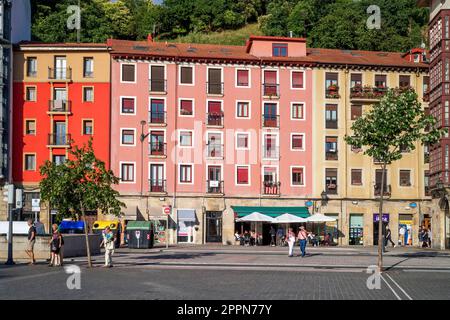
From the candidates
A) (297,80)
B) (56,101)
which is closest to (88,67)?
(56,101)

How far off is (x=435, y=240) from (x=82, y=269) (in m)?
35.1

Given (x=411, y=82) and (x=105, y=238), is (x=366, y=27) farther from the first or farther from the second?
(x=105, y=238)

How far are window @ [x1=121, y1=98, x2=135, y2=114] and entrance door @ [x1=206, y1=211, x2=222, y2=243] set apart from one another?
421 inches

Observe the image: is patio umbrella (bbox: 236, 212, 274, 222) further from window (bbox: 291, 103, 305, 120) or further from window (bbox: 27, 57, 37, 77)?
window (bbox: 27, 57, 37, 77)

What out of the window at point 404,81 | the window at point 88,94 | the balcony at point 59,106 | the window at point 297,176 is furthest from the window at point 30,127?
the window at point 404,81

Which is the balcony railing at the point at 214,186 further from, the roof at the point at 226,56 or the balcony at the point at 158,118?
the roof at the point at 226,56

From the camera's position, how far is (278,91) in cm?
6800

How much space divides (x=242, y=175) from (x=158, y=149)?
24.3ft

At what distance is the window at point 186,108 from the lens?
A: 6694cm

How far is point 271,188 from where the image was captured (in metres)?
66.9

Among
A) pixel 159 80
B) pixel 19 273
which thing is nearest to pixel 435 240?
pixel 159 80

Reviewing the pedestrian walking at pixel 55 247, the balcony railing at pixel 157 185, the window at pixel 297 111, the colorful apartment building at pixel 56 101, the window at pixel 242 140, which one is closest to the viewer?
the pedestrian walking at pixel 55 247

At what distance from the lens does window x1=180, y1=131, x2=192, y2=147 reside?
66625 millimetres

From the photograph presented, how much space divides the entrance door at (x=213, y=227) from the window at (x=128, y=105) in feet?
35.1
